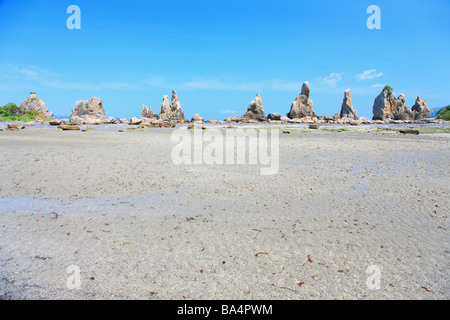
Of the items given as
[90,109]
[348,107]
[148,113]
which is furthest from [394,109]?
[90,109]

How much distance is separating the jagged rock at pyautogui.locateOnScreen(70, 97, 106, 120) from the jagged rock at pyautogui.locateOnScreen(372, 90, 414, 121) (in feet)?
272

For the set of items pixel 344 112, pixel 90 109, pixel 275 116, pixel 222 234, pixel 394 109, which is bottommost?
pixel 222 234

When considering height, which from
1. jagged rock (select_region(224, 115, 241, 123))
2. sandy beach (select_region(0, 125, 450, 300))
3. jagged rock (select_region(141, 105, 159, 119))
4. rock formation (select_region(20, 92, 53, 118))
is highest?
rock formation (select_region(20, 92, 53, 118))

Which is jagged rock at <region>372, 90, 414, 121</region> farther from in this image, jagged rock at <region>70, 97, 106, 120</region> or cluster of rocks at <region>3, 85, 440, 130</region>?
jagged rock at <region>70, 97, 106, 120</region>

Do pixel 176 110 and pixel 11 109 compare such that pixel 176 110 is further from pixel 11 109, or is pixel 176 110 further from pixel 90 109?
pixel 11 109

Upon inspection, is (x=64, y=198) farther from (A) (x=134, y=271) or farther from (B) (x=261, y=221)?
(B) (x=261, y=221)

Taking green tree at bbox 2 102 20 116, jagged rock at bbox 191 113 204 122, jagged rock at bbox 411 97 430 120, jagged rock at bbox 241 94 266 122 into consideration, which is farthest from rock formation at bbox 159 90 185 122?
jagged rock at bbox 411 97 430 120

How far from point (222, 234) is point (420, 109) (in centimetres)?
11027

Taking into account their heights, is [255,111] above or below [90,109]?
above

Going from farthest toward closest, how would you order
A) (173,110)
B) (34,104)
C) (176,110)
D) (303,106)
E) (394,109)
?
(394,109), (303,106), (173,110), (176,110), (34,104)

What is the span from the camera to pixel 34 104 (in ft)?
245

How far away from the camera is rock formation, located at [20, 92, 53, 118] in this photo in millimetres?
74500
